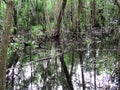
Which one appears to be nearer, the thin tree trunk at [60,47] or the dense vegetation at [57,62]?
the dense vegetation at [57,62]

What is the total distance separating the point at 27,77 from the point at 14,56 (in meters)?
4.20

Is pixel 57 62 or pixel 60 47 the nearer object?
pixel 57 62

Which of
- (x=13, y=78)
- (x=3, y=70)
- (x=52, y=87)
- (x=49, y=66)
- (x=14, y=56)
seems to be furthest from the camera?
(x=14, y=56)

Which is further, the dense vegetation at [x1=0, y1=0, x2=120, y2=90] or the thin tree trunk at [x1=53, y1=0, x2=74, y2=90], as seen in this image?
the thin tree trunk at [x1=53, y1=0, x2=74, y2=90]

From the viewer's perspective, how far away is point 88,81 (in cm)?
962

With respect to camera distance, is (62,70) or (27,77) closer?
(27,77)

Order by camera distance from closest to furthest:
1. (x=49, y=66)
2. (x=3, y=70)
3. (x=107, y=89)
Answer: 1. (x=3, y=70)
2. (x=107, y=89)
3. (x=49, y=66)

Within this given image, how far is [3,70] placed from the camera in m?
5.73

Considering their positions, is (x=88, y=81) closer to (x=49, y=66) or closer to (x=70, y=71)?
(x=70, y=71)

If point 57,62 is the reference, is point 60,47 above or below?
below

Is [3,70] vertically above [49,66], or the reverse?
[3,70]

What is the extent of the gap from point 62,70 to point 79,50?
14.0ft

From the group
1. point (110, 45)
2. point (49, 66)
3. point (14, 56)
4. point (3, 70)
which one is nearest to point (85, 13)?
point (110, 45)

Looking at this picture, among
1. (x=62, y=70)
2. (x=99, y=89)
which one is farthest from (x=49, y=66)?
(x=99, y=89)
